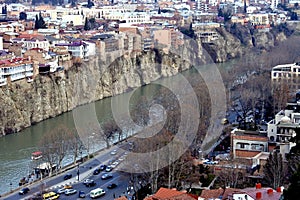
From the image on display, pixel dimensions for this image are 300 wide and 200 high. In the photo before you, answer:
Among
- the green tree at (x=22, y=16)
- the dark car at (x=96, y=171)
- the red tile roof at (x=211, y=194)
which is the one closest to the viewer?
the red tile roof at (x=211, y=194)

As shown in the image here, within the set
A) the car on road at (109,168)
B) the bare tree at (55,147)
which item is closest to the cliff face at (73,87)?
the bare tree at (55,147)

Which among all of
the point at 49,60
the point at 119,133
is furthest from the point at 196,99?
the point at 49,60

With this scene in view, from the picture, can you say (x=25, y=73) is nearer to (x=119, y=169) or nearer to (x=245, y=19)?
(x=119, y=169)

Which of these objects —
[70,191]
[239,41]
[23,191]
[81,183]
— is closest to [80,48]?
[81,183]

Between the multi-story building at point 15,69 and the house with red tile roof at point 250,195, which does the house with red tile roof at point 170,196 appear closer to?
the house with red tile roof at point 250,195

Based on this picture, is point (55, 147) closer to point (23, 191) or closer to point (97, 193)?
point (23, 191)

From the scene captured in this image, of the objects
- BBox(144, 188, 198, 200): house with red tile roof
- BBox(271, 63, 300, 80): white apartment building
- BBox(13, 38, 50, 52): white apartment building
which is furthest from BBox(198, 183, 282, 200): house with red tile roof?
BBox(13, 38, 50, 52): white apartment building

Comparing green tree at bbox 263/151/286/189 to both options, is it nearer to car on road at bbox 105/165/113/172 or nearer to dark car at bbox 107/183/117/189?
dark car at bbox 107/183/117/189
